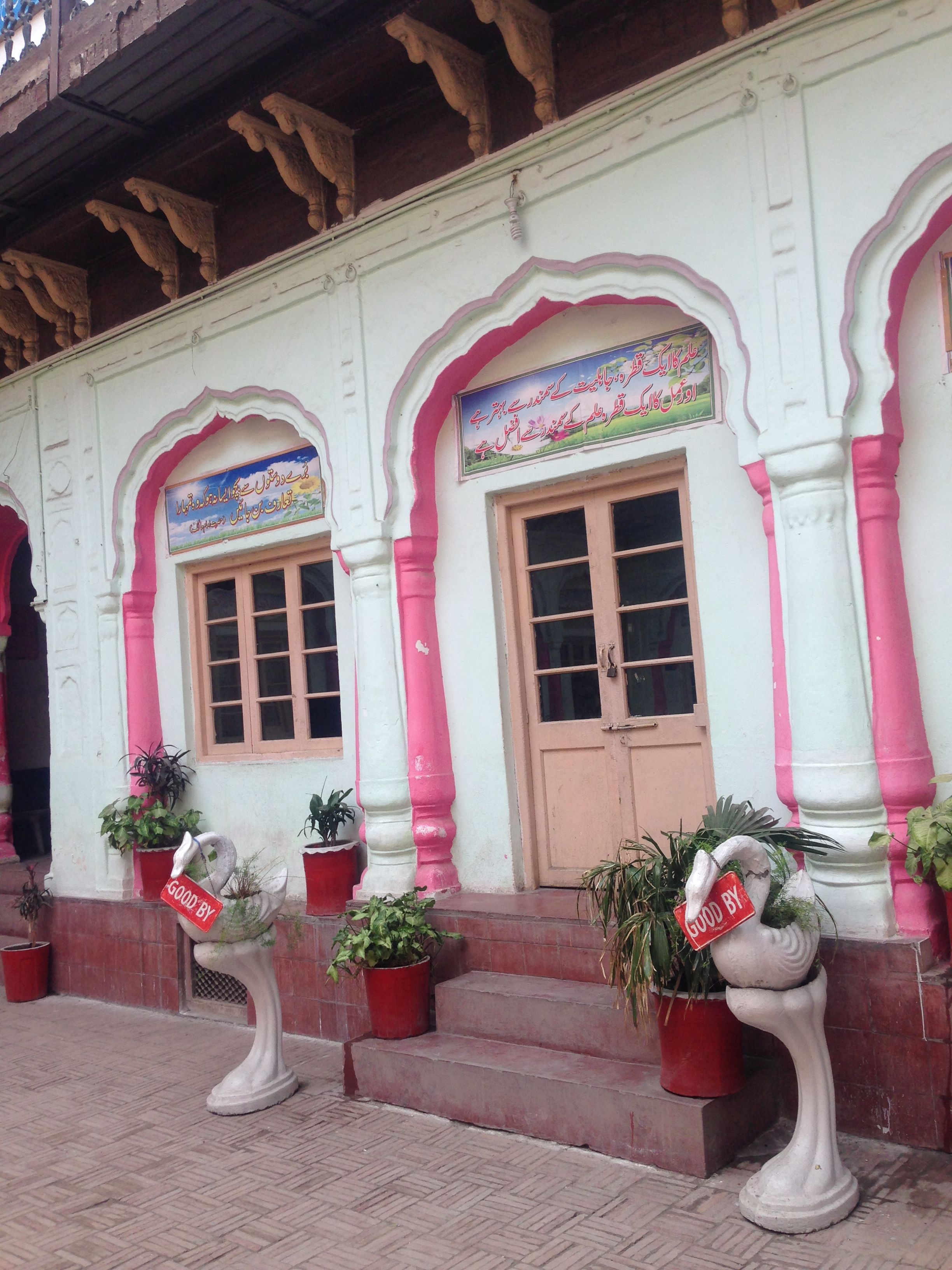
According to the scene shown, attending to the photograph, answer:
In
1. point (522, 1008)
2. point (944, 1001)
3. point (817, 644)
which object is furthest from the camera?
point (522, 1008)

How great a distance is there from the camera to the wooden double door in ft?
16.5

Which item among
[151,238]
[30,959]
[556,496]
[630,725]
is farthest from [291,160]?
[30,959]

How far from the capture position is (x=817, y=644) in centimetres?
418

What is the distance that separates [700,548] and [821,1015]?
2092 millimetres

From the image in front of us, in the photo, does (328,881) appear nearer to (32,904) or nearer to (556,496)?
(556,496)

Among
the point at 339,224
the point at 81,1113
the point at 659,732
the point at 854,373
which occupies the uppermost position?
the point at 339,224

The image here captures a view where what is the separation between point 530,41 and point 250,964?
4296 mm

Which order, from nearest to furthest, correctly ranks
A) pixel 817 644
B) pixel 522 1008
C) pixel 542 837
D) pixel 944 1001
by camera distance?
1. pixel 944 1001
2. pixel 817 644
3. pixel 522 1008
4. pixel 542 837

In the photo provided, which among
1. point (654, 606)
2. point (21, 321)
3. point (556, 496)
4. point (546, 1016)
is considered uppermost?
point (21, 321)

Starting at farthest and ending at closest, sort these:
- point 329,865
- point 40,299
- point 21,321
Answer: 1. point 21,321
2. point 40,299
3. point 329,865

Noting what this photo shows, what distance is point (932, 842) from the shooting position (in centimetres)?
375

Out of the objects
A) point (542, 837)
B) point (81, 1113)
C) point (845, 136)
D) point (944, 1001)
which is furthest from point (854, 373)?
point (81, 1113)

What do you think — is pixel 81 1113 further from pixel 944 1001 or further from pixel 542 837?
pixel 944 1001

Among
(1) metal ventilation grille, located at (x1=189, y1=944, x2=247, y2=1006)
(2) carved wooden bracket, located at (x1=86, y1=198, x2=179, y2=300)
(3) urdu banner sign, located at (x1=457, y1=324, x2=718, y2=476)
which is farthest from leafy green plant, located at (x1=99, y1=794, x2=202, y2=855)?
(2) carved wooden bracket, located at (x1=86, y1=198, x2=179, y2=300)
